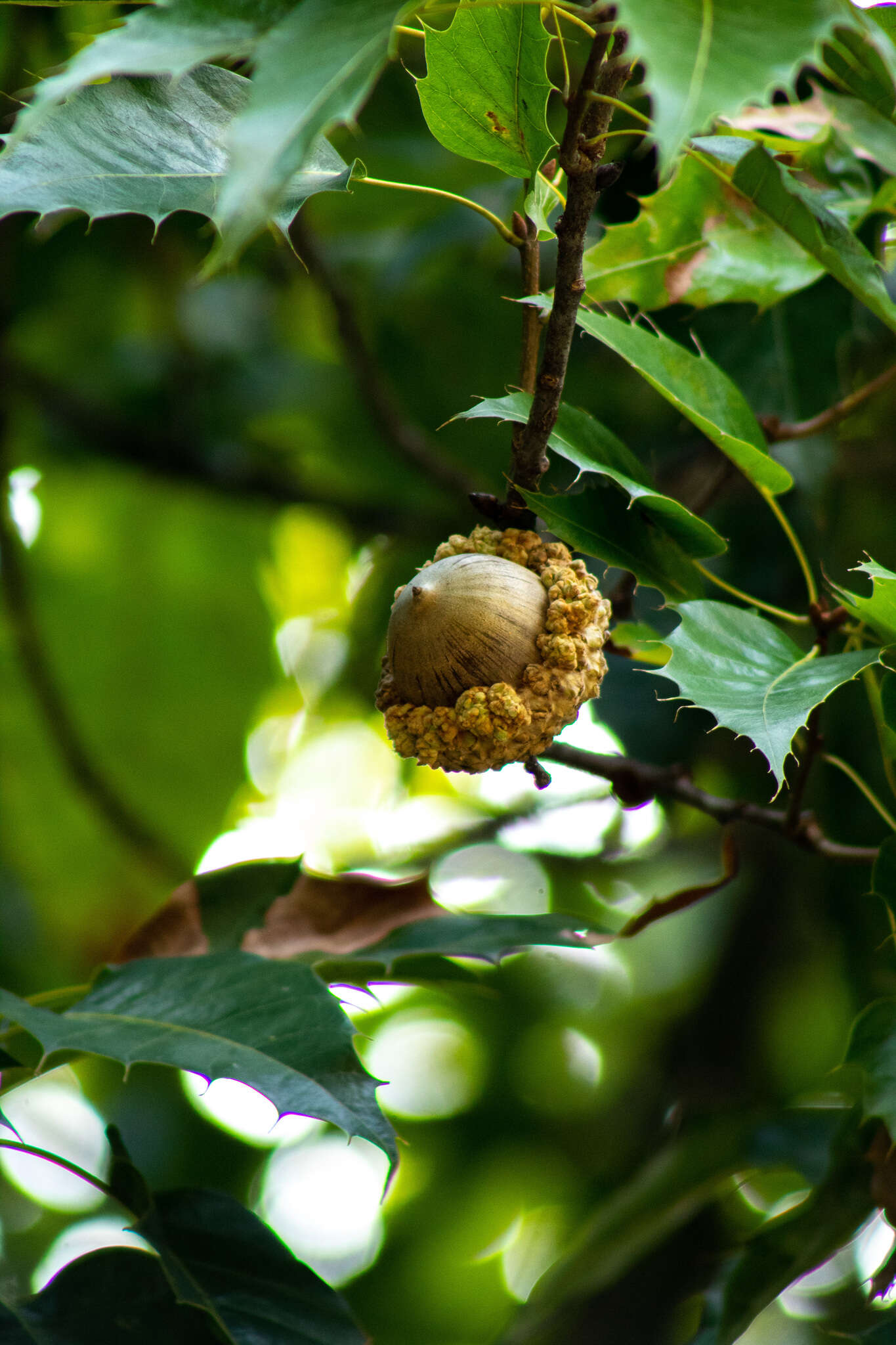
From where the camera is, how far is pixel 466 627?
934mm

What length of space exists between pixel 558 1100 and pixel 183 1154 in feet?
3.25

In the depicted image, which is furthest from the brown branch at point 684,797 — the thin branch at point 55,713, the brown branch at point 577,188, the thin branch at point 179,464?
the thin branch at point 55,713

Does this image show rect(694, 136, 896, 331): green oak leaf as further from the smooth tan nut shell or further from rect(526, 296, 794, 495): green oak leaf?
the smooth tan nut shell

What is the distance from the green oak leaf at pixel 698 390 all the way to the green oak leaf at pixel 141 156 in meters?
0.28

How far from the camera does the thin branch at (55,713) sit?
2.35 metres

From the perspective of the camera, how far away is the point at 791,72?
67cm

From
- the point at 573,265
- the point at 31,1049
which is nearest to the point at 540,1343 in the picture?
the point at 31,1049

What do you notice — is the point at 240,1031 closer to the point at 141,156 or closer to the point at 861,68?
the point at 141,156

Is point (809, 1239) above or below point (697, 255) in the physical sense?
below

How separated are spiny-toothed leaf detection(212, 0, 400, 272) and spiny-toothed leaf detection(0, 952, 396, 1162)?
2.25 ft

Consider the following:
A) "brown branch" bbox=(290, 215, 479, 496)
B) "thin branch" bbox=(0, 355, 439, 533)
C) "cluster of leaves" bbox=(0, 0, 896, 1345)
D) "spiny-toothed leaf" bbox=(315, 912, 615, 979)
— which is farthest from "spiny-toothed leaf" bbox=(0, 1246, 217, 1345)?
"thin branch" bbox=(0, 355, 439, 533)

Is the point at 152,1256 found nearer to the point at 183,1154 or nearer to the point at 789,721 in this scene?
the point at 789,721

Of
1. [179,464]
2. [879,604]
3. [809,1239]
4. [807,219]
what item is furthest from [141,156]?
[179,464]

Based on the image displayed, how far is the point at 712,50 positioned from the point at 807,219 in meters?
0.43
